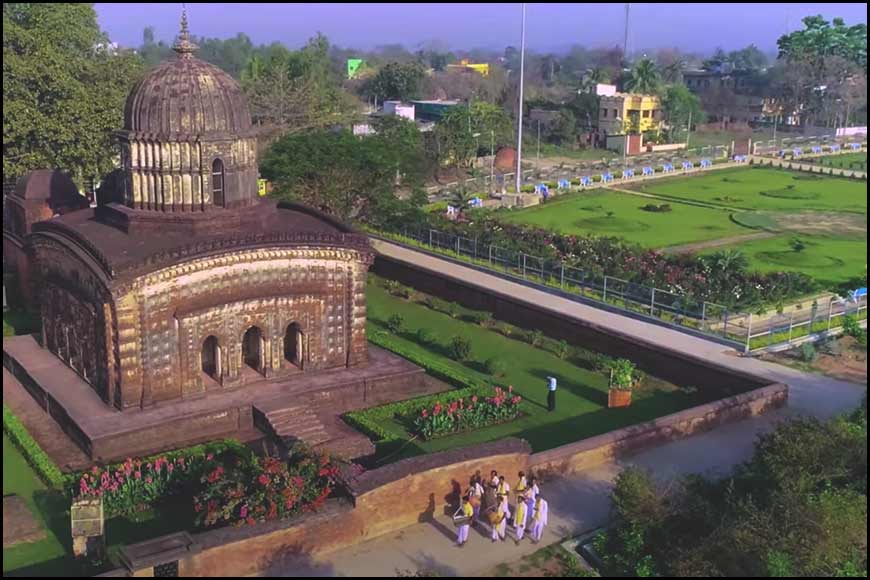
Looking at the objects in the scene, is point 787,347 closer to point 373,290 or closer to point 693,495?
point 693,495

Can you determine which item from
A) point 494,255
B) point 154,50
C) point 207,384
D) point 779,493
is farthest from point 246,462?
point 154,50

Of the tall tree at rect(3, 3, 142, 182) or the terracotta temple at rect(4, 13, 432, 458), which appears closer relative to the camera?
the terracotta temple at rect(4, 13, 432, 458)

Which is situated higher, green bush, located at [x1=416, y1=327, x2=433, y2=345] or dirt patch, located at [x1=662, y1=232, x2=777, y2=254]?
dirt patch, located at [x1=662, y1=232, x2=777, y2=254]

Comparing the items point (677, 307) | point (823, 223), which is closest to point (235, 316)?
point (677, 307)

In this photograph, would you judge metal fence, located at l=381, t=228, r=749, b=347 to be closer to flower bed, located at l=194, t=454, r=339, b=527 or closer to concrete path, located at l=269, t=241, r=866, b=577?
concrete path, located at l=269, t=241, r=866, b=577

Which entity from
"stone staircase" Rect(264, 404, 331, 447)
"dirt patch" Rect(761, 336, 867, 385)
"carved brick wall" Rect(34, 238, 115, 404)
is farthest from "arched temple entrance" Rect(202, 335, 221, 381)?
"dirt patch" Rect(761, 336, 867, 385)

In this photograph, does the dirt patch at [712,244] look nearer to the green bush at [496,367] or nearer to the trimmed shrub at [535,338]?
the trimmed shrub at [535,338]

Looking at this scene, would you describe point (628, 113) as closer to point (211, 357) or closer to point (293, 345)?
point (293, 345)
